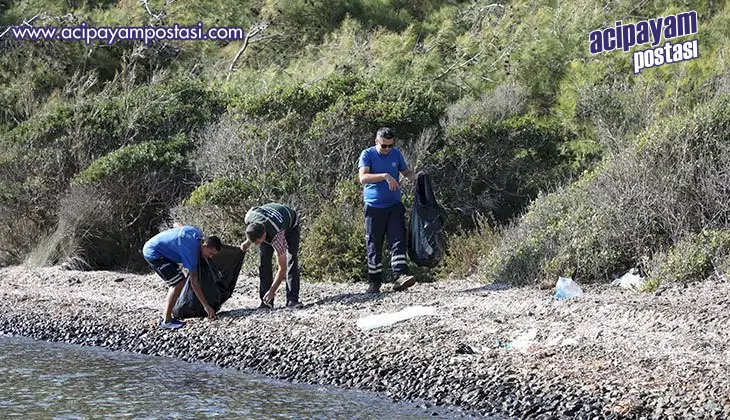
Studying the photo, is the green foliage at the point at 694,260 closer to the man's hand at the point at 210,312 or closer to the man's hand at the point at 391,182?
the man's hand at the point at 391,182

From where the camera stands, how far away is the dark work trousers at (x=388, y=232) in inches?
449

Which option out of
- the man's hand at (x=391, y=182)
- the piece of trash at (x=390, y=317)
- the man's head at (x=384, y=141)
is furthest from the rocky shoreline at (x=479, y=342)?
the man's head at (x=384, y=141)

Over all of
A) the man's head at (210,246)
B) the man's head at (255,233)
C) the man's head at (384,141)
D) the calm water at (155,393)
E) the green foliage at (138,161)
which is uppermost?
the man's head at (384,141)

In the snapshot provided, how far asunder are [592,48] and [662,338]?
1150 cm

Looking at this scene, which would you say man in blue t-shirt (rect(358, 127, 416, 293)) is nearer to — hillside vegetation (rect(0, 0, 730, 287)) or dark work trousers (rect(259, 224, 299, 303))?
dark work trousers (rect(259, 224, 299, 303))

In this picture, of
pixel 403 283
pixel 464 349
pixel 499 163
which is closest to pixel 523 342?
pixel 464 349

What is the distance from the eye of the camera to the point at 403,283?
11703mm

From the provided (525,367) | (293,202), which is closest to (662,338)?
(525,367)

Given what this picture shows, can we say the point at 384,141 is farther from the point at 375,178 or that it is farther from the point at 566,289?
the point at 566,289

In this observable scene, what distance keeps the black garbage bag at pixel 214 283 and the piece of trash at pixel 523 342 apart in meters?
3.35

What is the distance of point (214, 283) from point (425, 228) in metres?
2.39

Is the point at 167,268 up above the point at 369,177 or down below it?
below

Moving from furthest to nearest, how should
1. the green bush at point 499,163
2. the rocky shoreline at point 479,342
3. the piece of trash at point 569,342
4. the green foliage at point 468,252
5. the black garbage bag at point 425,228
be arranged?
1. the green bush at point 499,163
2. the green foliage at point 468,252
3. the black garbage bag at point 425,228
4. the piece of trash at point 569,342
5. the rocky shoreline at point 479,342

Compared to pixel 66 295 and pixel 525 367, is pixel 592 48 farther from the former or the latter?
pixel 525 367
